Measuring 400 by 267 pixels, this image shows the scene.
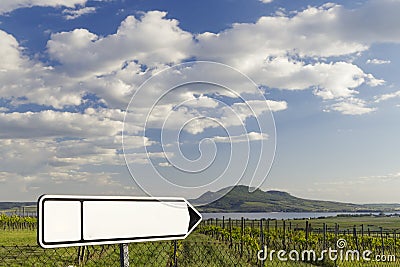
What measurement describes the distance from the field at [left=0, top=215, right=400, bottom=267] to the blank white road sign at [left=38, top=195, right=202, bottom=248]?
145 inches

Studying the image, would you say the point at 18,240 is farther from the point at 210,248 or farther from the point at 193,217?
the point at 193,217

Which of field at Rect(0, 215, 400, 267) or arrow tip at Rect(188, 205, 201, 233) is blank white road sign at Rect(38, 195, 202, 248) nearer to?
arrow tip at Rect(188, 205, 201, 233)

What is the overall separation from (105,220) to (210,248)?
20.4 meters

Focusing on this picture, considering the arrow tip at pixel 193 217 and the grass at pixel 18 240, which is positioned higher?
the arrow tip at pixel 193 217

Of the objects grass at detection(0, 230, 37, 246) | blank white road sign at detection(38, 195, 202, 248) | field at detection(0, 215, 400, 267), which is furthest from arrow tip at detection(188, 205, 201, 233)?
grass at detection(0, 230, 37, 246)

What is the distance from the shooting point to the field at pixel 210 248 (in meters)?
14.3

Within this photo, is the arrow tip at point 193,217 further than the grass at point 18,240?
No

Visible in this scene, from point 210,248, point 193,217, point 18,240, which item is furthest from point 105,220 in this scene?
point 18,240

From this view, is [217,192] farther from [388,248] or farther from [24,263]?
[388,248]

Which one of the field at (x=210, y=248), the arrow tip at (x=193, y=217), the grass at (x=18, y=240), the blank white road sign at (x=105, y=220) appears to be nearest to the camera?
the blank white road sign at (x=105, y=220)

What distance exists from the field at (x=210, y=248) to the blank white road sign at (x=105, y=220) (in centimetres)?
370

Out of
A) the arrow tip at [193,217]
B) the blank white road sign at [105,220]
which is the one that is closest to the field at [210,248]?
the arrow tip at [193,217]

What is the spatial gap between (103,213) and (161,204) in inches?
15.3

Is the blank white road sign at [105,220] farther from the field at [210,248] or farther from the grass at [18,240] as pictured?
the grass at [18,240]
